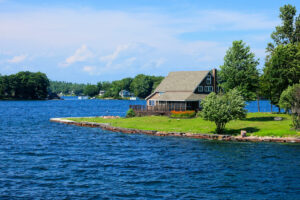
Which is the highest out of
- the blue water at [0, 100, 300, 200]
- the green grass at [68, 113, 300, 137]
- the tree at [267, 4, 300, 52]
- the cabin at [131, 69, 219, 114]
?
the tree at [267, 4, 300, 52]

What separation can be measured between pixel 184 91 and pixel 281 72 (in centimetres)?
2067

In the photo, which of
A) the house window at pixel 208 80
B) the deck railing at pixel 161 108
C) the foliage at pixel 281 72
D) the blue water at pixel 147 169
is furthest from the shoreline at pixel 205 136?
the house window at pixel 208 80

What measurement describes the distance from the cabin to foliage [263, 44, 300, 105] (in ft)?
46.3

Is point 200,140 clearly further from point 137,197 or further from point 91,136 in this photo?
point 137,197

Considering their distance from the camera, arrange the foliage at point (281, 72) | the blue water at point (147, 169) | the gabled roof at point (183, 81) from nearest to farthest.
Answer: the blue water at point (147, 169)
the foliage at point (281, 72)
the gabled roof at point (183, 81)

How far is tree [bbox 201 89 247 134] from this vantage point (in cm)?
4912

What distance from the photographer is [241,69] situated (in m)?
69.8

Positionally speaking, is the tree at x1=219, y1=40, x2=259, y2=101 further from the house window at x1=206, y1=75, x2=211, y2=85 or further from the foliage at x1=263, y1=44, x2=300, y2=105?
the house window at x1=206, y1=75, x2=211, y2=85

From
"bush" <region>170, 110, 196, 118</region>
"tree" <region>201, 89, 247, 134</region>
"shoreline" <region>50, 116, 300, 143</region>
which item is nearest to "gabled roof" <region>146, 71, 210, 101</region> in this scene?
"bush" <region>170, 110, 196, 118</region>

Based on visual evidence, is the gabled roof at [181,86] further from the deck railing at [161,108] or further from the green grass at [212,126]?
the green grass at [212,126]

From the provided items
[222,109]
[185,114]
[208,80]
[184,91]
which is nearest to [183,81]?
[184,91]

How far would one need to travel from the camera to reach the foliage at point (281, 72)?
67.6 m

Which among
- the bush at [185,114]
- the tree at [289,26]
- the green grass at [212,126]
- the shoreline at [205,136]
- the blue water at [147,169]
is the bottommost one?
the blue water at [147,169]

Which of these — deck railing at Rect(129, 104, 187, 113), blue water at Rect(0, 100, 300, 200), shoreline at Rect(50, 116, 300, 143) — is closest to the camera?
blue water at Rect(0, 100, 300, 200)
